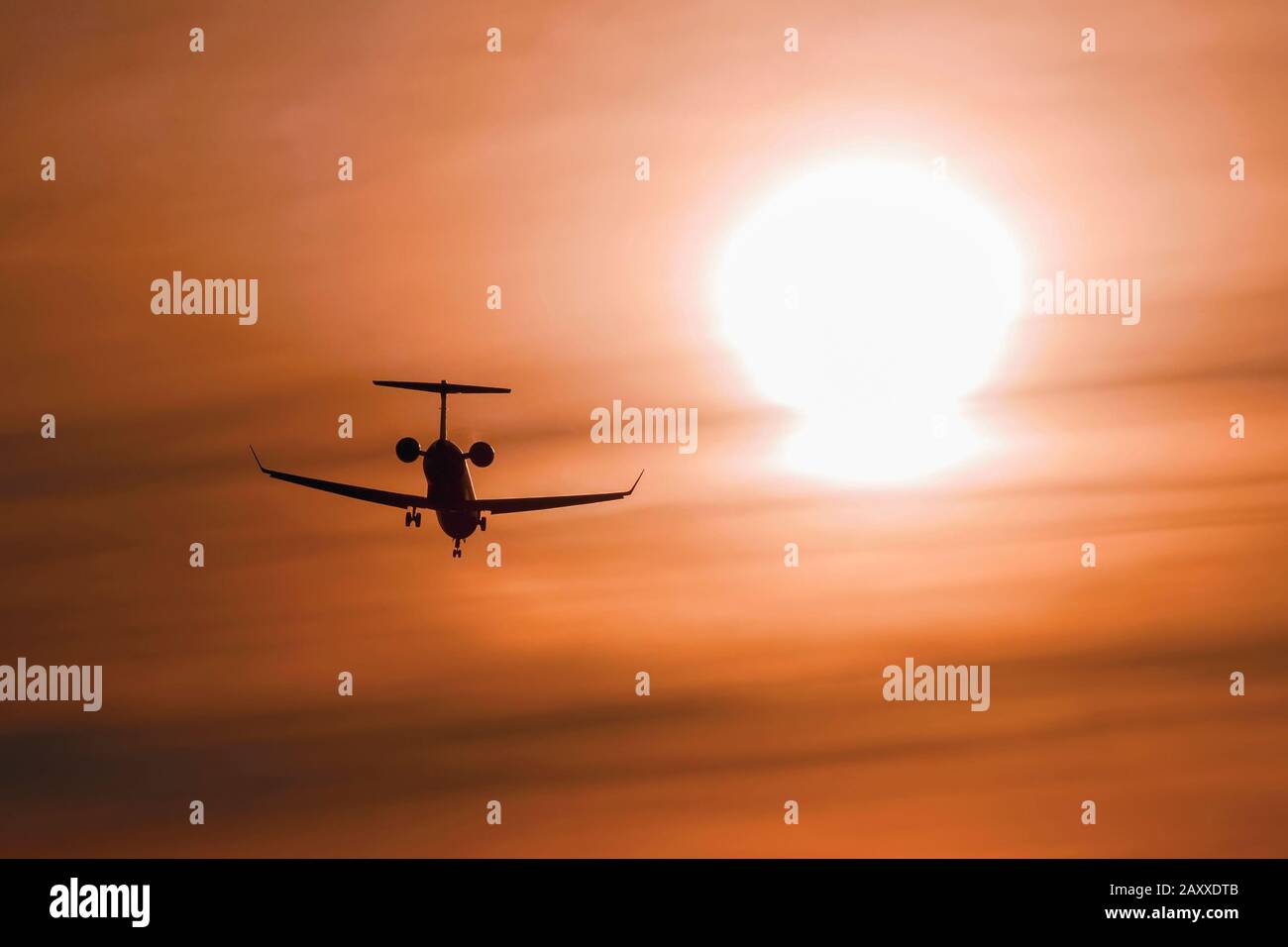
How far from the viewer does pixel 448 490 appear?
165875 mm

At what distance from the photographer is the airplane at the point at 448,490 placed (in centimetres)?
16512

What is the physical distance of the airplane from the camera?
165125 mm
